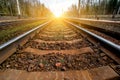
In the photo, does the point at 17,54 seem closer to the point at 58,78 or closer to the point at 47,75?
the point at 47,75

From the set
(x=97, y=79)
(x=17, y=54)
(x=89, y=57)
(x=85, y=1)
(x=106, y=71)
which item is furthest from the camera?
(x=85, y=1)

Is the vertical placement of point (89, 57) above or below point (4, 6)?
below

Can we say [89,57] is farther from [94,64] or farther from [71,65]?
[71,65]

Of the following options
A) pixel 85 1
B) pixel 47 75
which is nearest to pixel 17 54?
pixel 47 75

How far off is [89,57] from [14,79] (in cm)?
117

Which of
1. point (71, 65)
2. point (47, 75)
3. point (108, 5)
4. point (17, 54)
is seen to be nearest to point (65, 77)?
point (47, 75)

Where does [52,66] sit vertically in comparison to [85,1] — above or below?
below

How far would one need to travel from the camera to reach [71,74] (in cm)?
131

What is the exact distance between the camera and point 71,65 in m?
1.54

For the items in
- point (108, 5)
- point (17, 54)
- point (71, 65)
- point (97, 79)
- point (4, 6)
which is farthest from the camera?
point (4, 6)

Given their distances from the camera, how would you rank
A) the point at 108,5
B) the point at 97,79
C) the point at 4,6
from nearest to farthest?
the point at 97,79, the point at 108,5, the point at 4,6

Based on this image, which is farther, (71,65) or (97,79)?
(71,65)

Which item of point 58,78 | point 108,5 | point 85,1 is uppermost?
point 85,1

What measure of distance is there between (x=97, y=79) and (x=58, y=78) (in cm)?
42
